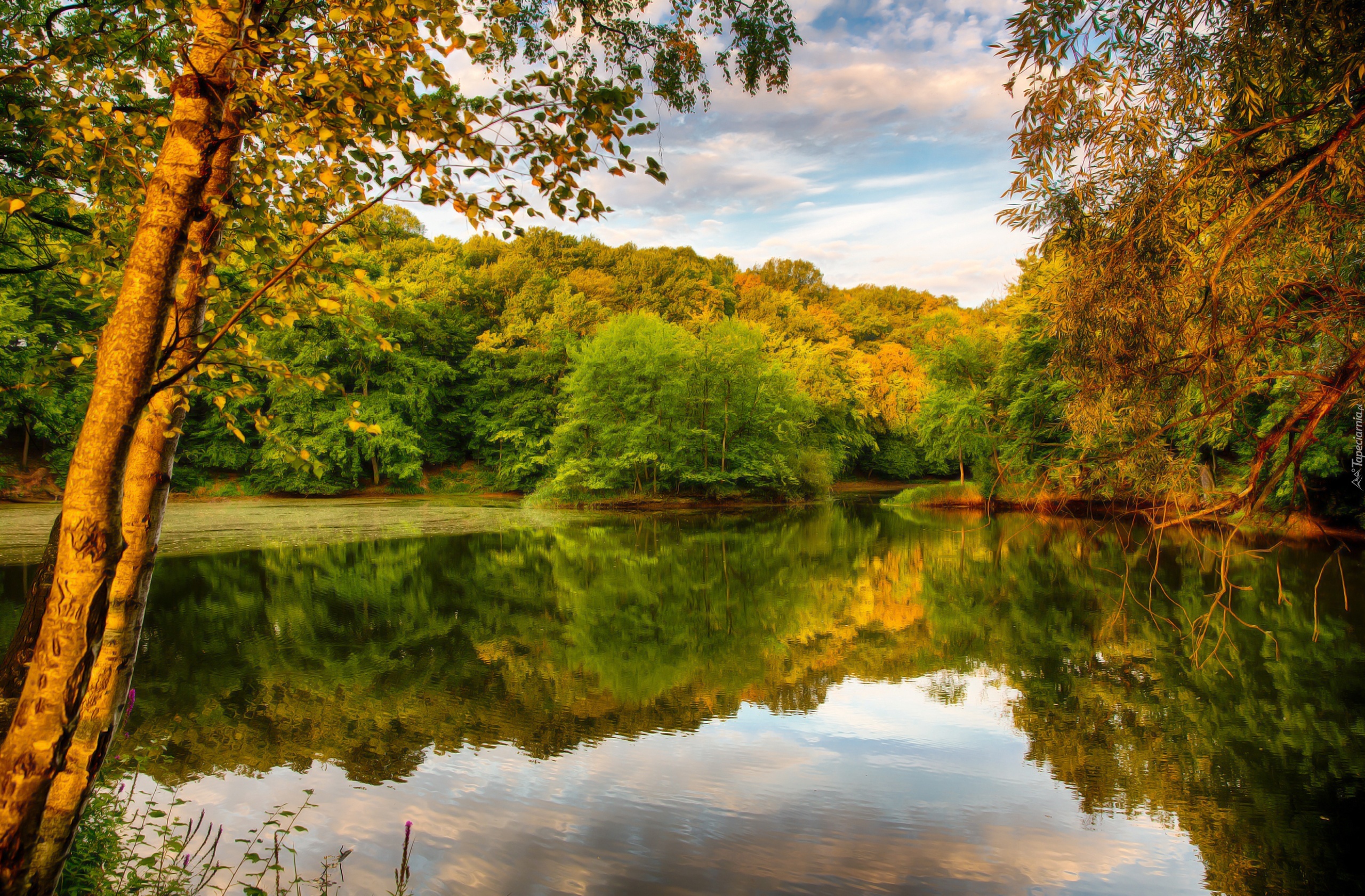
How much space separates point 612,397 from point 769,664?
23.3 m

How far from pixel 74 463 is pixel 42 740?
0.75 meters

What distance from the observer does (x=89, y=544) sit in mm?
2023

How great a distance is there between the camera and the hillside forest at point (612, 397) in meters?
25.5

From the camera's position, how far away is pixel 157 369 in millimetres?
2182

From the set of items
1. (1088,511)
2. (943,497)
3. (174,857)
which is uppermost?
(1088,511)

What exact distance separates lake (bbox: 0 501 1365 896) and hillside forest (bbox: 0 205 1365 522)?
25.1 ft

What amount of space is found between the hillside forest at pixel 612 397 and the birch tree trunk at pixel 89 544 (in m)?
16.2

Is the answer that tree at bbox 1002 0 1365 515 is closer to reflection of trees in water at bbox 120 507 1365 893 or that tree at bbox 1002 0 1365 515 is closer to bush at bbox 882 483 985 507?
reflection of trees in water at bbox 120 507 1365 893

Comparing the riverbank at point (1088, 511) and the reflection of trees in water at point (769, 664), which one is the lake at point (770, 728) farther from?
the riverbank at point (1088, 511)

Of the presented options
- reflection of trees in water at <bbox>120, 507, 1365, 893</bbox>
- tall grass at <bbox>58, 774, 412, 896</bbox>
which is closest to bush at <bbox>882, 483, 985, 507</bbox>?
reflection of trees in water at <bbox>120, 507, 1365, 893</bbox>

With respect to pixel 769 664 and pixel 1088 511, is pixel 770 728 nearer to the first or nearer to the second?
pixel 769 664

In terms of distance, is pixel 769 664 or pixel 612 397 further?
pixel 612 397

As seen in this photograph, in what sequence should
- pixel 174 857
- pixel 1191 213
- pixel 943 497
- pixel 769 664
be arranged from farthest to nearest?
1. pixel 943 497
2. pixel 769 664
3. pixel 1191 213
4. pixel 174 857

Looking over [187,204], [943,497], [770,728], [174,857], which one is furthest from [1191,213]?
[943,497]
